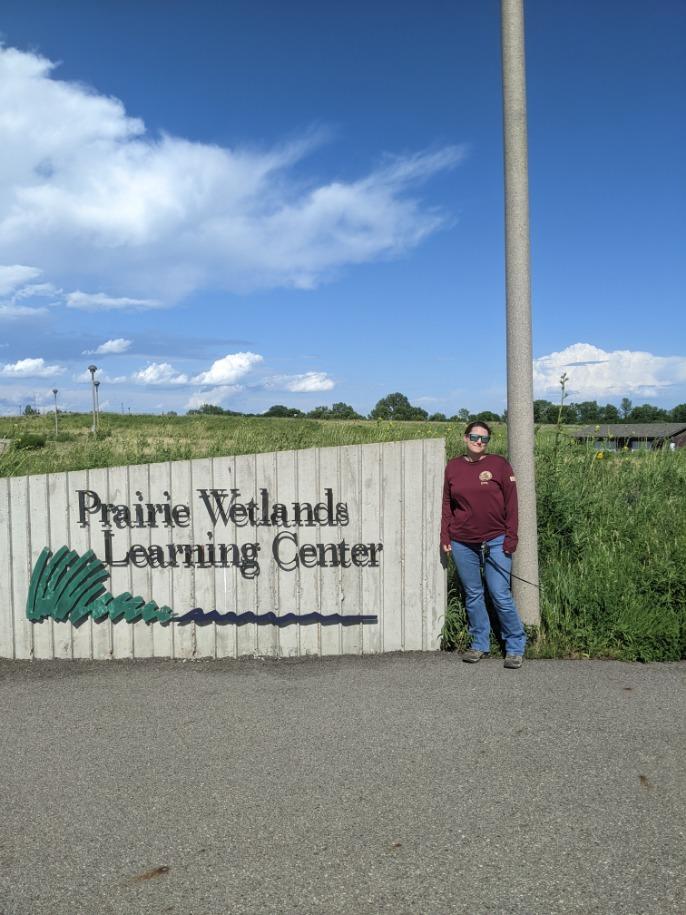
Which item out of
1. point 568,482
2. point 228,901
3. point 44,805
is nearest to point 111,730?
point 44,805

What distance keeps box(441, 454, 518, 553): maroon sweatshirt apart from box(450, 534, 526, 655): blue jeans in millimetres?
75

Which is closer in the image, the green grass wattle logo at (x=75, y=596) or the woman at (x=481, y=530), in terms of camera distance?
the woman at (x=481, y=530)

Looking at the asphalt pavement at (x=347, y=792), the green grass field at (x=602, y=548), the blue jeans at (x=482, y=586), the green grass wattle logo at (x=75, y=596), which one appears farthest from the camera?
the green grass wattle logo at (x=75, y=596)

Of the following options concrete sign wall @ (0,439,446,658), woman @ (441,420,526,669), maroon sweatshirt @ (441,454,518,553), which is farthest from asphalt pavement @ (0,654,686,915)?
maroon sweatshirt @ (441,454,518,553)

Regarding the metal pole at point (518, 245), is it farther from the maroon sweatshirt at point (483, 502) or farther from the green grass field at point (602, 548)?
the green grass field at point (602, 548)

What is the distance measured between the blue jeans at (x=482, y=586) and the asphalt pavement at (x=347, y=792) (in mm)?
363

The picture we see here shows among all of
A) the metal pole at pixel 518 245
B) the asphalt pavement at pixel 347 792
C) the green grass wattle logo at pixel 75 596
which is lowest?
the asphalt pavement at pixel 347 792

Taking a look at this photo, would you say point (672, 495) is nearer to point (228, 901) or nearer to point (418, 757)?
point (418, 757)

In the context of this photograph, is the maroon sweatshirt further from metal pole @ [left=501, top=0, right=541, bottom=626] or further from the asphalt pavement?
the asphalt pavement

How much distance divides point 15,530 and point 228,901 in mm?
4051

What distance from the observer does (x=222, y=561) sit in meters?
5.93

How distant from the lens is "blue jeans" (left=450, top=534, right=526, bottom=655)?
218 inches

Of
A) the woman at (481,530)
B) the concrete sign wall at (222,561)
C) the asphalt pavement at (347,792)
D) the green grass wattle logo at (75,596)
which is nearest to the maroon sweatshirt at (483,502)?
the woman at (481,530)

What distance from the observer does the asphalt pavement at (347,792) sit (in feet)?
9.20
